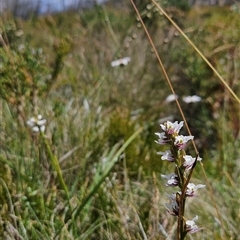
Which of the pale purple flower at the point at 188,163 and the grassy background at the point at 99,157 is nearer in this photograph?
the pale purple flower at the point at 188,163

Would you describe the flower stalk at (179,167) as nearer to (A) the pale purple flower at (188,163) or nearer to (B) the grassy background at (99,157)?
(A) the pale purple flower at (188,163)

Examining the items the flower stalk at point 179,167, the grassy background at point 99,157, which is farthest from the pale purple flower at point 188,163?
the grassy background at point 99,157

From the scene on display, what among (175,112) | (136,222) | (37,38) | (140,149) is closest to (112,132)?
(140,149)

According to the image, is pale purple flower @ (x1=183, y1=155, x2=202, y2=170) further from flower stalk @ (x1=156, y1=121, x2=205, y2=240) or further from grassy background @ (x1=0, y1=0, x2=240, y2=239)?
grassy background @ (x1=0, y1=0, x2=240, y2=239)

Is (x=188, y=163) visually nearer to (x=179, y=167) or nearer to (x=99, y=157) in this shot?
(x=179, y=167)

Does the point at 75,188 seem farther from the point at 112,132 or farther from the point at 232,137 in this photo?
the point at 232,137

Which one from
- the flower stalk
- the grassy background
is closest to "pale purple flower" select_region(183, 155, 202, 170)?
the flower stalk

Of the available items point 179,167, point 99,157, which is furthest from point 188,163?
point 99,157

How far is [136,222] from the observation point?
1891 millimetres

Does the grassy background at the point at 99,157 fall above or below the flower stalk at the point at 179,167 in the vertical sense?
below

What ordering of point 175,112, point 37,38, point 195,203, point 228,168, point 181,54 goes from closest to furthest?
point 195,203 < point 228,168 < point 175,112 < point 181,54 < point 37,38

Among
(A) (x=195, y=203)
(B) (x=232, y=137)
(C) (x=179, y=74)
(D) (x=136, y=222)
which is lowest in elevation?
(C) (x=179, y=74)

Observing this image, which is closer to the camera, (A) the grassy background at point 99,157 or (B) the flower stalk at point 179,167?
(B) the flower stalk at point 179,167

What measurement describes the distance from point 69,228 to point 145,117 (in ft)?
5.90
